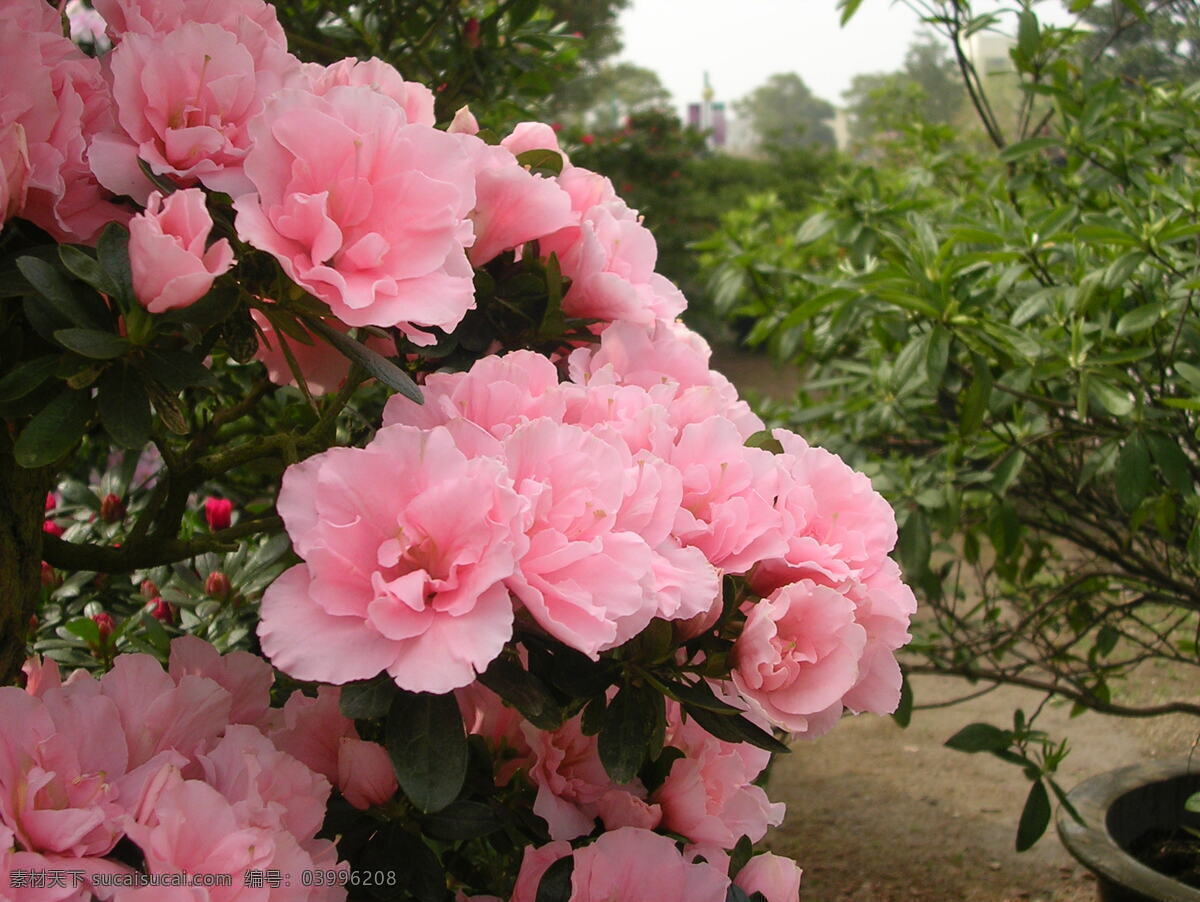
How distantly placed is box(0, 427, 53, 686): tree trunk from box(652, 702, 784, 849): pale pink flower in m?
0.56

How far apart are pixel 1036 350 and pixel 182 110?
138 centimetres

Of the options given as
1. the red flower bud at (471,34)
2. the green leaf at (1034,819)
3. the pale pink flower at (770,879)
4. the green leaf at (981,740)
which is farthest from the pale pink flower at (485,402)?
the green leaf at (1034,819)

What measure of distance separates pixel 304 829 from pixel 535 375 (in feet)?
1.10

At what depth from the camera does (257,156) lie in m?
0.64

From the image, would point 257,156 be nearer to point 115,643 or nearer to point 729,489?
point 729,489

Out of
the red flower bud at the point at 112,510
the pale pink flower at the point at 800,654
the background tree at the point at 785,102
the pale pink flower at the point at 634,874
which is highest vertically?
the background tree at the point at 785,102

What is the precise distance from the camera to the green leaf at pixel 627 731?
71 centimetres

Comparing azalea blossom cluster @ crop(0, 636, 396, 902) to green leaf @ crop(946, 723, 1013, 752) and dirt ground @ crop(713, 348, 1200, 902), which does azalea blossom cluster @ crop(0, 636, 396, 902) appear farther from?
dirt ground @ crop(713, 348, 1200, 902)

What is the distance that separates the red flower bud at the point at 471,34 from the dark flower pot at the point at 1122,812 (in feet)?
5.91

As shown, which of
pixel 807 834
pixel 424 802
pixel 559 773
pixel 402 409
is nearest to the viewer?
pixel 424 802

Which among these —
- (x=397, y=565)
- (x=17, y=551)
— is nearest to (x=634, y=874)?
(x=397, y=565)

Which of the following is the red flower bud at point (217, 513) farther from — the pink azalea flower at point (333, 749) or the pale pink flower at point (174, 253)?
the pale pink flower at point (174, 253)

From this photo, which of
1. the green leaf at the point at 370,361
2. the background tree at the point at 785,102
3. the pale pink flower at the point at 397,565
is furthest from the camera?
the background tree at the point at 785,102

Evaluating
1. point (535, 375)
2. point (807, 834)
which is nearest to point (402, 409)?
point (535, 375)
